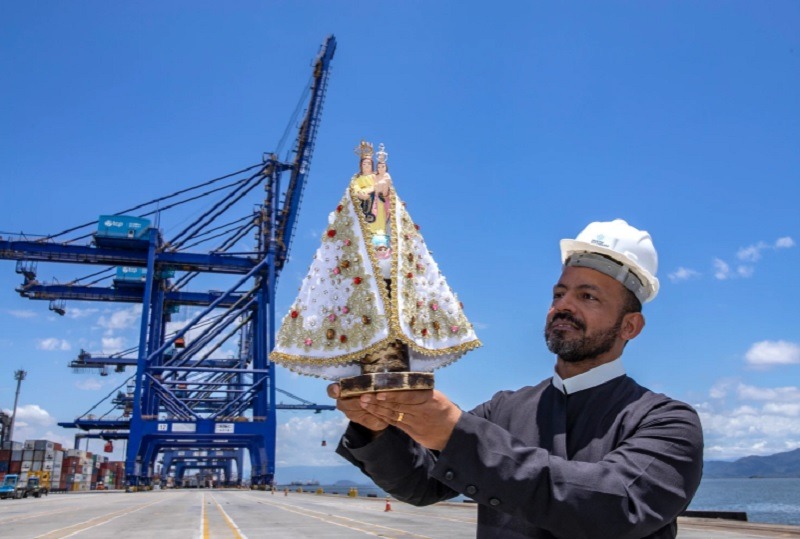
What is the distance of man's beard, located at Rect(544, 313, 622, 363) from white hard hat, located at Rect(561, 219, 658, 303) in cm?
16

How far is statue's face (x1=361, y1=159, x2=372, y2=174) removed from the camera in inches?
125

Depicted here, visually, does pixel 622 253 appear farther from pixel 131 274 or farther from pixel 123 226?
pixel 131 274

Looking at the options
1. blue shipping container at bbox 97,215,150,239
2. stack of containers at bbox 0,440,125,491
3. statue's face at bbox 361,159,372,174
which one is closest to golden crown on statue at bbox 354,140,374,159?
statue's face at bbox 361,159,372,174

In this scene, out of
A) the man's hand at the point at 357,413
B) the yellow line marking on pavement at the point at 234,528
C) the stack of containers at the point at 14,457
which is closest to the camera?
the man's hand at the point at 357,413

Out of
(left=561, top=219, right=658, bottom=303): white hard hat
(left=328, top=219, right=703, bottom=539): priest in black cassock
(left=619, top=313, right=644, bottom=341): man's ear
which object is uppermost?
(left=561, top=219, right=658, bottom=303): white hard hat

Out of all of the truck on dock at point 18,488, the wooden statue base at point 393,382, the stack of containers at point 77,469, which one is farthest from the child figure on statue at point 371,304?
the stack of containers at point 77,469

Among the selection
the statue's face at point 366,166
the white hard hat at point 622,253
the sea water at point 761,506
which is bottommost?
the sea water at point 761,506

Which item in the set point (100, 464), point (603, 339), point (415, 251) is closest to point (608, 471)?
point (603, 339)

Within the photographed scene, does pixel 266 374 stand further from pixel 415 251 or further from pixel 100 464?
pixel 100 464

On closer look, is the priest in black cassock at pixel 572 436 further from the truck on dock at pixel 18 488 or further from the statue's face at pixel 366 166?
the truck on dock at pixel 18 488

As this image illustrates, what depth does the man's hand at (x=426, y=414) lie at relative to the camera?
1.69 metres

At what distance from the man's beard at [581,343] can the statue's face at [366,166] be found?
4.37ft

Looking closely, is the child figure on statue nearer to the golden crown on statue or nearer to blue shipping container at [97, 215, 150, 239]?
the golden crown on statue

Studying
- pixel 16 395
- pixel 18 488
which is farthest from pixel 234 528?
pixel 16 395
